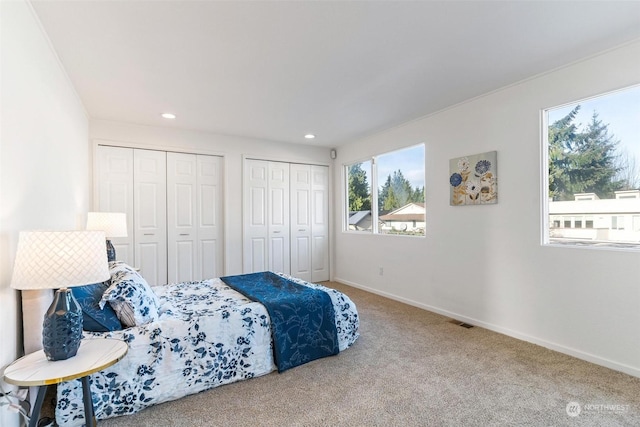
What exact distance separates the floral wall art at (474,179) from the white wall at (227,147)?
2.61 metres

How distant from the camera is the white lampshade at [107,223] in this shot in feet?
9.80

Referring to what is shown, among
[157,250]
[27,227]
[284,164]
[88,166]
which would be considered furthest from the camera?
[284,164]

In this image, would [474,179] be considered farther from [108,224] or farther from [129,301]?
[108,224]

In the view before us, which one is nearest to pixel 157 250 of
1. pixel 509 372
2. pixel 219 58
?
pixel 219 58

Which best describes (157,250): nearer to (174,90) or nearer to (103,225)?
(103,225)

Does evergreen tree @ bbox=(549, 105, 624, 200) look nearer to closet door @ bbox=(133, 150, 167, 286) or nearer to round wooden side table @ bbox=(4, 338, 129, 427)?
round wooden side table @ bbox=(4, 338, 129, 427)

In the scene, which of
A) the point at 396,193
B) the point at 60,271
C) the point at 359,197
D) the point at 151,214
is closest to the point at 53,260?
the point at 60,271

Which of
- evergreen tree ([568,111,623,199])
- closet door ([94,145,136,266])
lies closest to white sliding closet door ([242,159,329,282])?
closet door ([94,145,136,266])

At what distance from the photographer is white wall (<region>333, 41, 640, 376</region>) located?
235cm

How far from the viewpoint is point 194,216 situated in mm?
4441

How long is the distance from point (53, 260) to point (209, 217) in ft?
10.5

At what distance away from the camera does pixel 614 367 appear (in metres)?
2.33

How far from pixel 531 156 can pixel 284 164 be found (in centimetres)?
347

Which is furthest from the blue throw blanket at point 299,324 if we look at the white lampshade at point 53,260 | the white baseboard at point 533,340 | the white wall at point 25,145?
the white baseboard at point 533,340
